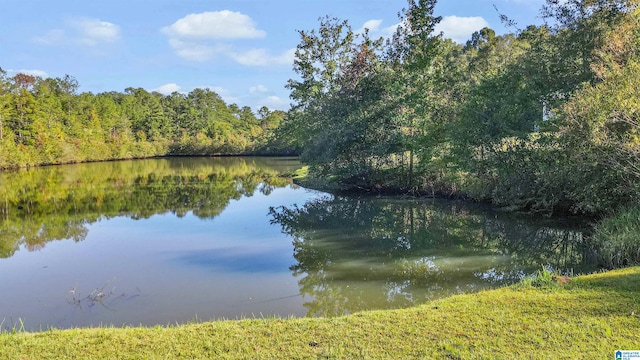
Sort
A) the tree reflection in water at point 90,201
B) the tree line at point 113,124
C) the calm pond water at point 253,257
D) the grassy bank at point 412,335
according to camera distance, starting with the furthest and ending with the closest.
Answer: the tree line at point 113,124 < the tree reflection in water at point 90,201 < the calm pond water at point 253,257 < the grassy bank at point 412,335

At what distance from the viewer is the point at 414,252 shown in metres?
11.7

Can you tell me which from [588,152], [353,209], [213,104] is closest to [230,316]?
[588,152]

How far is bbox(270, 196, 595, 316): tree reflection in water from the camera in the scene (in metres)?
8.47

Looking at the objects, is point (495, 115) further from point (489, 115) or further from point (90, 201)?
point (90, 201)

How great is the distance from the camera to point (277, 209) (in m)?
20.5

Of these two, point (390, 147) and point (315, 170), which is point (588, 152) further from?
point (315, 170)

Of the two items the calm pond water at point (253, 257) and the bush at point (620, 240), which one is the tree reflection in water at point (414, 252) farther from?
the bush at point (620, 240)

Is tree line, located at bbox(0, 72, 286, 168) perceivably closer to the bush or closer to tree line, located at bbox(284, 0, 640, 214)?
tree line, located at bbox(284, 0, 640, 214)

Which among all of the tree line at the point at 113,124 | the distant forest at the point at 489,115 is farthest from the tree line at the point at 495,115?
the tree line at the point at 113,124

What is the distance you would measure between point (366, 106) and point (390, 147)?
271cm

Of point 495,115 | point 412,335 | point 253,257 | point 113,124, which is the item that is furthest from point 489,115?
point 113,124

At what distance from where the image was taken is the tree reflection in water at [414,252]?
8469 mm

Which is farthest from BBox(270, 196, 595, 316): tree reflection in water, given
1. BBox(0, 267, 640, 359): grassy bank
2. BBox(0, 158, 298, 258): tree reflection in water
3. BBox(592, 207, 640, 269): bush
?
BBox(0, 158, 298, 258): tree reflection in water

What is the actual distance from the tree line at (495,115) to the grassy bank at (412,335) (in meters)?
5.38
